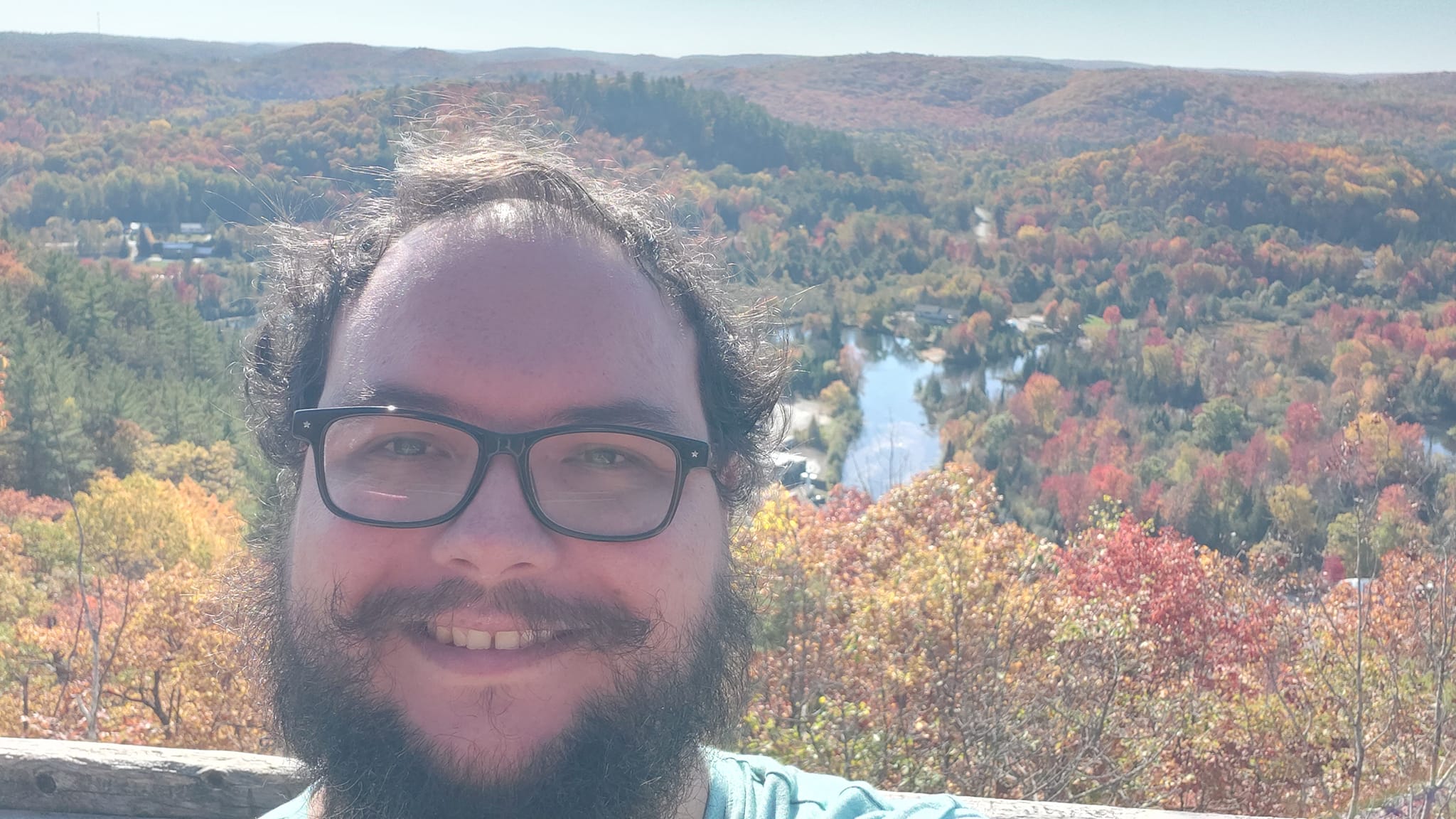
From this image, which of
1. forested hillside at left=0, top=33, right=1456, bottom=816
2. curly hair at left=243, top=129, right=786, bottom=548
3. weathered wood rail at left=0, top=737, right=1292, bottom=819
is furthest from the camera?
forested hillside at left=0, top=33, right=1456, bottom=816

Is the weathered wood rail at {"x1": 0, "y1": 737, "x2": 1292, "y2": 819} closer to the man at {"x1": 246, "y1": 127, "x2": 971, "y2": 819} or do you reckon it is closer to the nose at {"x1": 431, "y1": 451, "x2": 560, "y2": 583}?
the man at {"x1": 246, "y1": 127, "x2": 971, "y2": 819}

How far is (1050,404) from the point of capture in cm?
7788

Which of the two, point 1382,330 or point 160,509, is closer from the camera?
point 160,509

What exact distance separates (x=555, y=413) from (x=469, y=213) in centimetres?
43

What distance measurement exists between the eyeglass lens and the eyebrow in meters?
0.02

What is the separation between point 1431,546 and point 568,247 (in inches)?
318

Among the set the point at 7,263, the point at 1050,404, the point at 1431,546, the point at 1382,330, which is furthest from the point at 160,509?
the point at 1382,330

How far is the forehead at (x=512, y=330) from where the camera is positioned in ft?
4.99

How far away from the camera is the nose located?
142cm

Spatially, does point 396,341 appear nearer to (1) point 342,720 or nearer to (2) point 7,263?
(1) point 342,720

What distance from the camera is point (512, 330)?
1539 millimetres

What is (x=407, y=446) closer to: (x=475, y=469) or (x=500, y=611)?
(x=475, y=469)

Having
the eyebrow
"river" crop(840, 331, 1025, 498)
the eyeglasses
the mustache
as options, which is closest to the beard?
the mustache

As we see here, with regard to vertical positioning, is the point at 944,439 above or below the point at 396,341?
below
